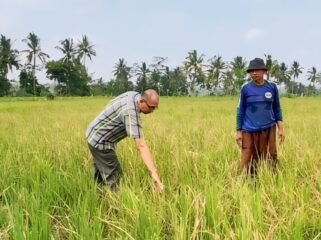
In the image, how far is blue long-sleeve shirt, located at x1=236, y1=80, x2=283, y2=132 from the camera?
14.9 ft

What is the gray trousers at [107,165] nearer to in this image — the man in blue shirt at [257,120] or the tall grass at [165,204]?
the tall grass at [165,204]

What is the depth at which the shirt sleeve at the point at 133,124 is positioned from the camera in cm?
324

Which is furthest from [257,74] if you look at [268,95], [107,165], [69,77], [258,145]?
[69,77]

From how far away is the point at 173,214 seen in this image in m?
2.60

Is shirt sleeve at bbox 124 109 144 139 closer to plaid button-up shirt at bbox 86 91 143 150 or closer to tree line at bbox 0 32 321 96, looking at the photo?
plaid button-up shirt at bbox 86 91 143 150

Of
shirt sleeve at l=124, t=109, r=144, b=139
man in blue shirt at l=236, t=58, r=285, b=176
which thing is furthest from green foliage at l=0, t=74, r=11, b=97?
shirt sleeve at l=124, t=109, r=144, b=139

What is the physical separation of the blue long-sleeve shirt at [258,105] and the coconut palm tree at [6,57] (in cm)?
4547

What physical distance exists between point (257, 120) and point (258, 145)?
282mm

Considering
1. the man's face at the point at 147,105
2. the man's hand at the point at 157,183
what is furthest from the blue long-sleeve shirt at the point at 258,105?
the man's hand at the point at 157,183

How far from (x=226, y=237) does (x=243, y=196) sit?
58cm

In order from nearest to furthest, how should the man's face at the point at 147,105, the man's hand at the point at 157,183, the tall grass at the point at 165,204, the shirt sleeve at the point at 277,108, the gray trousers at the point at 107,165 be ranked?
the tall grass at the point at 165,204
the man's hand at the point at 157,183
the man's face at the point at 147,105
the gray trousers at the point at 107,165
the shirt sleeve at the point at 277,108

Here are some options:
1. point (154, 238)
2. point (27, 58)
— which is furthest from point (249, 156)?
point (27, 58)

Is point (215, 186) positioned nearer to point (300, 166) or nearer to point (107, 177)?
point (107, 177)

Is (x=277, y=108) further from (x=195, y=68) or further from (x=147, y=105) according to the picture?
(x=195, y=68)
